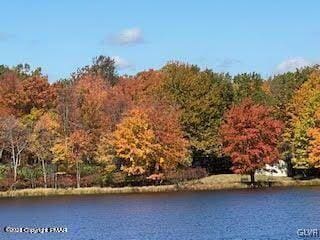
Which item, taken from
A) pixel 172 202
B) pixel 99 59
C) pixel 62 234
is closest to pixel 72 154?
pixel 172 202

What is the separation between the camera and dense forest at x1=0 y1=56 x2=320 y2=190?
282 feet

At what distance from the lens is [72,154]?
296 ft

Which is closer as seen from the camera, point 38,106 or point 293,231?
point 293,231

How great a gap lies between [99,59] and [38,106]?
62993 mm

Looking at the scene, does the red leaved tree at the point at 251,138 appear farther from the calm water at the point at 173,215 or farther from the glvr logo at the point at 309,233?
the glvr logo at the point at 309,233

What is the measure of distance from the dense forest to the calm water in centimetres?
963

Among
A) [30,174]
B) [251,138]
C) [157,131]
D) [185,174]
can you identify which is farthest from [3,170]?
[251,138]

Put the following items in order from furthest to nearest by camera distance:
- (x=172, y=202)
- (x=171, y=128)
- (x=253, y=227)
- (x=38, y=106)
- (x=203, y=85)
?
(x=38, y=106) → (x=203, y=85) → (x=171, y=128) → (x=172, y=202) → (x=253, y=227)

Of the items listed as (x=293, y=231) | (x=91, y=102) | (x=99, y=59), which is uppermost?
(x=99, y=59)

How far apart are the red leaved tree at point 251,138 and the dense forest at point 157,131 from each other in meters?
0.12

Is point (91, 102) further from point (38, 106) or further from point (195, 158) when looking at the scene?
point (195, 158)

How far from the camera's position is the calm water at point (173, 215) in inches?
1758

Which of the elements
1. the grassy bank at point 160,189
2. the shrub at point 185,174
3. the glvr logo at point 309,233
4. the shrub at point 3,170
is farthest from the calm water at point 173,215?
the shrub at point 3,170

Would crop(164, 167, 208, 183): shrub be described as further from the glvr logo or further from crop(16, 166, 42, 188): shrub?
the glvr logo
